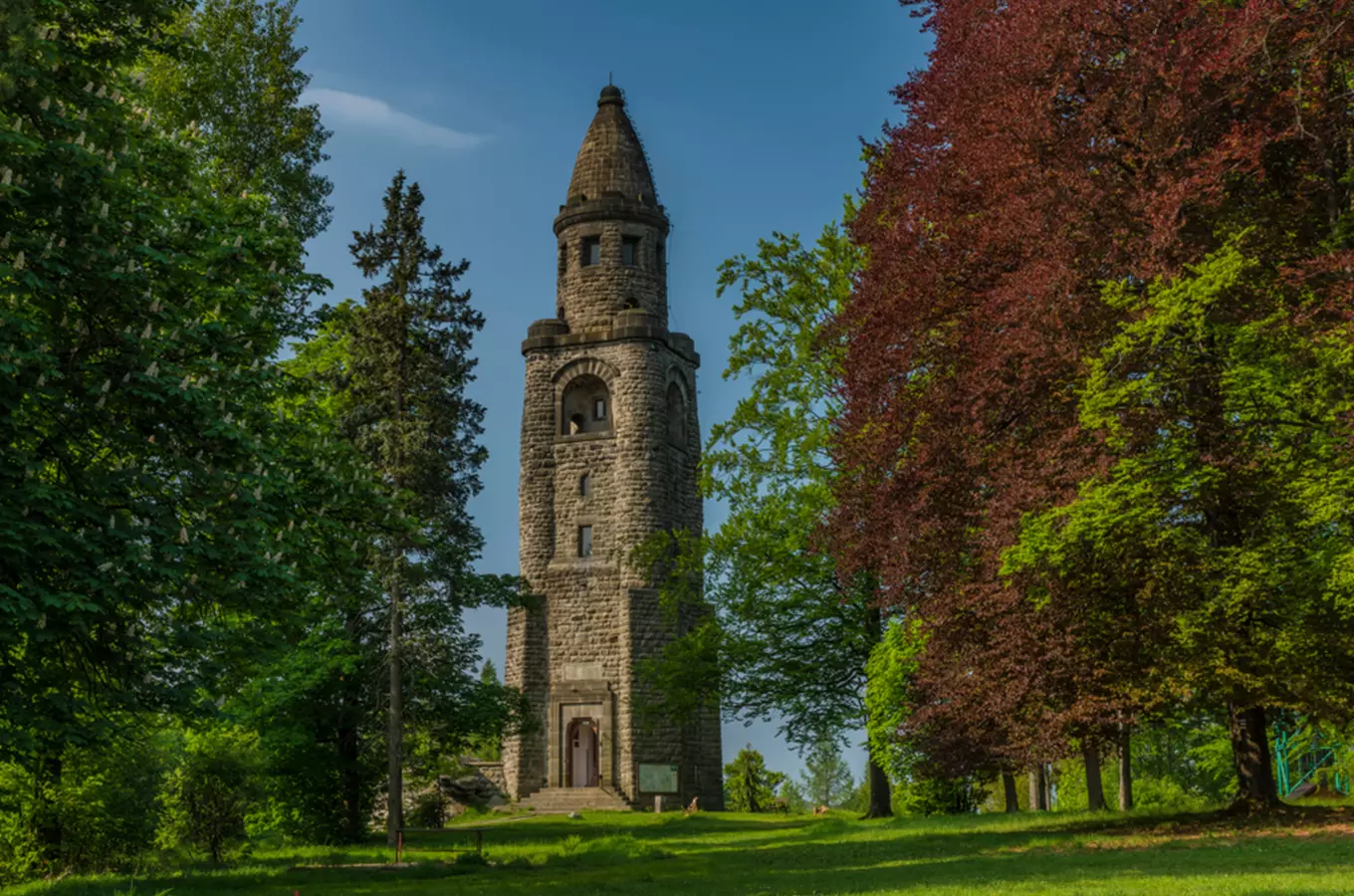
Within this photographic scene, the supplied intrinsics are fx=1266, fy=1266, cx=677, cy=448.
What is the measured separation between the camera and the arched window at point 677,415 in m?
42.8

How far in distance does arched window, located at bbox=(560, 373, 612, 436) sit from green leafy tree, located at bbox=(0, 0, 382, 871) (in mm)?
25907

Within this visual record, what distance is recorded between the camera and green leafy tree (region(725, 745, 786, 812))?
50.8 m

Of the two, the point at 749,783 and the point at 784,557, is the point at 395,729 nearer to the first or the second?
the point at 784,557

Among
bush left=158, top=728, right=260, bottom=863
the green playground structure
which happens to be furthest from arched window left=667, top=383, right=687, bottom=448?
bush left=158, top=728, right=260, bottom=863

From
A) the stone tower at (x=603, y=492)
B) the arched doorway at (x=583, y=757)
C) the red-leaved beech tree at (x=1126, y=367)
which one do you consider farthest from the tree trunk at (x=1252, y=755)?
the arched doorway at (x=583, y=757)

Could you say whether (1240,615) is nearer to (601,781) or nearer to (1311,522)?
(1311,522)

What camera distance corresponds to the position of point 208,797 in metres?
20.2

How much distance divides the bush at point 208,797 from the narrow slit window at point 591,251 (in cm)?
2561

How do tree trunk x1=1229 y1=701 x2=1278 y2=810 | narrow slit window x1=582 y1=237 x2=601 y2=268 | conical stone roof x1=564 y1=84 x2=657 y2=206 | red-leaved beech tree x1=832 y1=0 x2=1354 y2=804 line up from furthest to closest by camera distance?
conical stone roof x1=564 y1=84 x2=657 y2=206
narrow slit window x1=582 y1=237 x2=601 y2=268
tree trunk x1=1229 y1=701 x2=1278 y2=810
red-leaved beech tree x1=832 y1=0 x2=1354 y2=804

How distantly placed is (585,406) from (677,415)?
314 centimetres

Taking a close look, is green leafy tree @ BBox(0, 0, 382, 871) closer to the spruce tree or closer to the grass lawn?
the grass lawn

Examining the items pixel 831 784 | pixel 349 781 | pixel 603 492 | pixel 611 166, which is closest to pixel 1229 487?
pixel 349 781

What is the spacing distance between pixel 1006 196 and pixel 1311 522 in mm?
5753

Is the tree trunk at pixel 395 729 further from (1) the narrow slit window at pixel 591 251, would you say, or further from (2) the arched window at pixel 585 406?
(1) the narrow slit window at pixel 591 251
